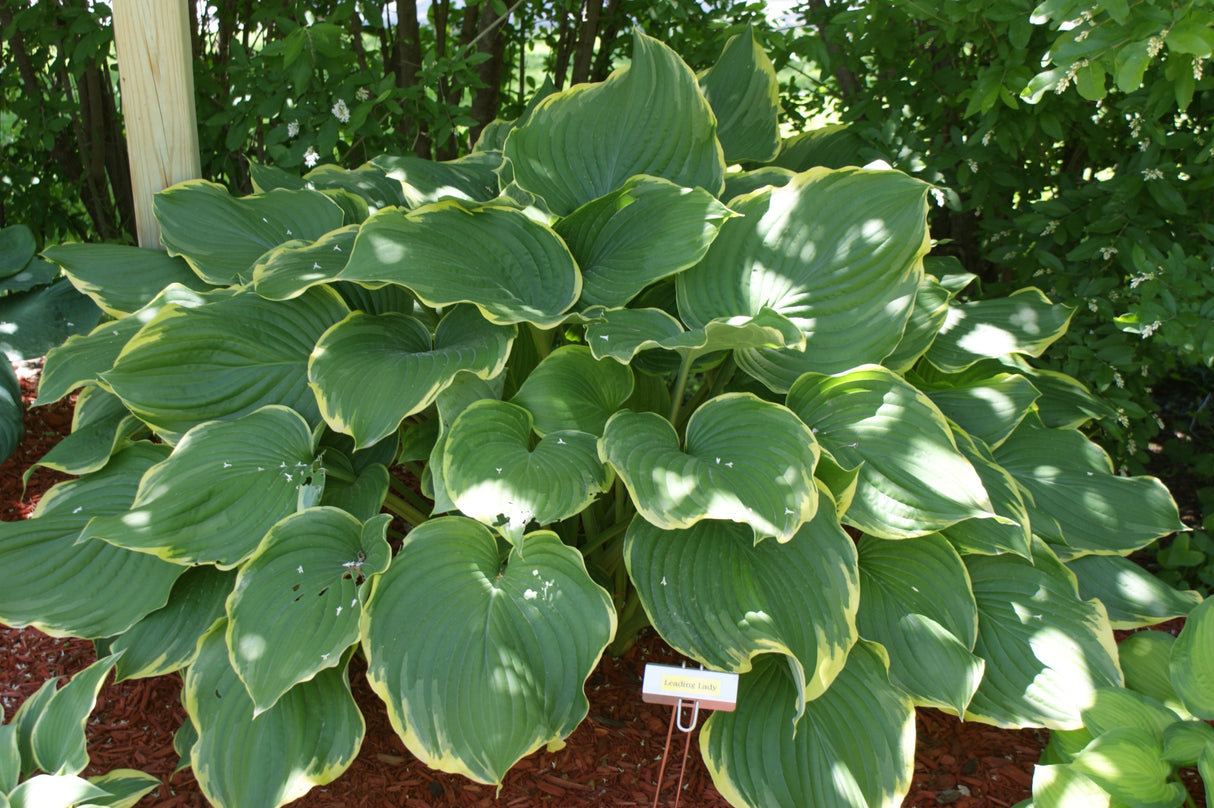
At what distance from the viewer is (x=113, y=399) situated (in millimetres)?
2109

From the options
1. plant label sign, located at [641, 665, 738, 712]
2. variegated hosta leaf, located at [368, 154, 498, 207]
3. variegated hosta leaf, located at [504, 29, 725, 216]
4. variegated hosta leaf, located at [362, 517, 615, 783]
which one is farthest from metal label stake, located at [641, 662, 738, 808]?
variegated hosta leaf, located at [368, 154, 498, 207]

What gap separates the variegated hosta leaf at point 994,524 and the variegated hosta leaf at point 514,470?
0.73 meters

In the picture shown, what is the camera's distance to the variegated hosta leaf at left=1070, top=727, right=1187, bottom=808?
153 cm

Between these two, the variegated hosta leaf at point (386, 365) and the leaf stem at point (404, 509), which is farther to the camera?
the leaf stem at point (404, 509)

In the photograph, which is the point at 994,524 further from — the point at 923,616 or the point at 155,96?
the point at 155,96

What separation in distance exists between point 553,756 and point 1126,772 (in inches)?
40.4

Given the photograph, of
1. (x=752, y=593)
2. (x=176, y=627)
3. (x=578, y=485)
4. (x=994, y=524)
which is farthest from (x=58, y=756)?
(x=994, y=524)

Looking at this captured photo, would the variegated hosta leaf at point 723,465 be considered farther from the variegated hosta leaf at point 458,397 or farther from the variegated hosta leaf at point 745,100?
the variegated hosta leaf at point 745,100

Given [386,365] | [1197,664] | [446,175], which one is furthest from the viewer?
[446,175]

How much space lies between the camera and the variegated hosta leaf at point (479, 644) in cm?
152

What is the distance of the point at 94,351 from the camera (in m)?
2.04

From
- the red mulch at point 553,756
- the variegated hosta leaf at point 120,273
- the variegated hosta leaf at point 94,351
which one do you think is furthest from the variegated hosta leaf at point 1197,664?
the variegated hosta leaf at point 120,273

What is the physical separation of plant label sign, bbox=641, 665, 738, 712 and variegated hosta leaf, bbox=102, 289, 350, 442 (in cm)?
90

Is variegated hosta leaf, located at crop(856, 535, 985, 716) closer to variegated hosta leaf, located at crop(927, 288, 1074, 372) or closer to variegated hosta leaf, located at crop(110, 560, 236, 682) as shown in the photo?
variegated hosta leaf, located at crop(927, 288, 1074, 372)
